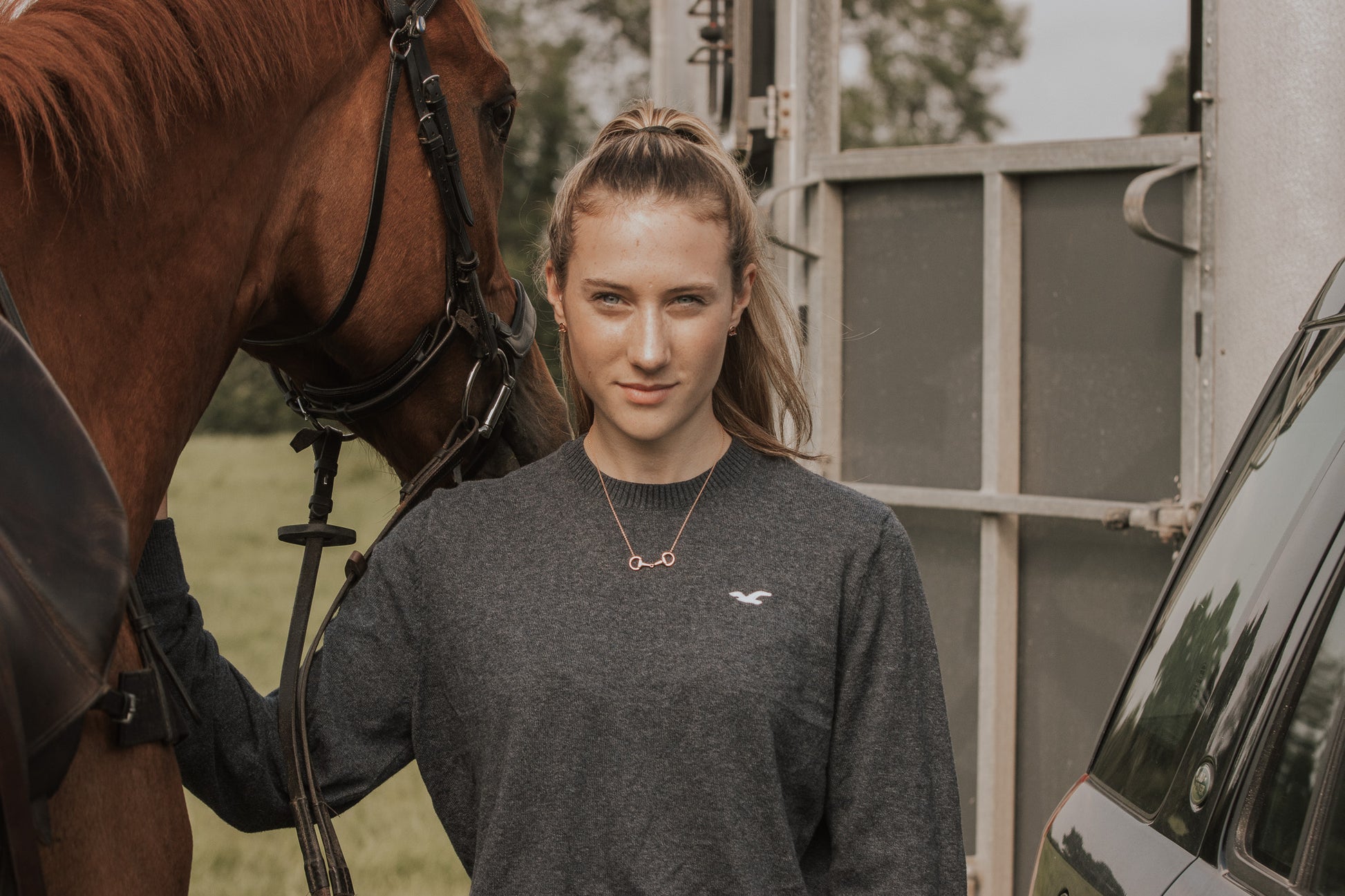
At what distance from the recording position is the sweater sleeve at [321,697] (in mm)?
1655

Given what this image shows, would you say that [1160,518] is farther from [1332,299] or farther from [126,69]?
[126,69]

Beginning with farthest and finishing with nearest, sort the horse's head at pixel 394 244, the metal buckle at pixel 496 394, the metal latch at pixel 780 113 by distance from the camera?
1. the metal latch at pixel 780 113
2. the metal buckle at pixel 496 394
3. the horse's head at pixel 394 244

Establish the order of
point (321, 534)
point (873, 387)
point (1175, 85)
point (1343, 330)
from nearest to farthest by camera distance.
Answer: point (1343, 330)
point (321, 534)
point (873, 387)
point (1175, 85)

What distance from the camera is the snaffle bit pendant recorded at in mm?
1612

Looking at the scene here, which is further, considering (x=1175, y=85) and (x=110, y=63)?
(x=1175, y=85)

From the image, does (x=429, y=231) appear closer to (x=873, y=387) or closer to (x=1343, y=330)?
(x=1343, y=330)

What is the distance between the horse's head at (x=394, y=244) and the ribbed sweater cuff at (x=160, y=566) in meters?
0.33

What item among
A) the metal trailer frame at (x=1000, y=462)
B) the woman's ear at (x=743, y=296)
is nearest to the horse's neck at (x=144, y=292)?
the woman's ear at (x=743, y=296)

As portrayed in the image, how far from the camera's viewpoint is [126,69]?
1.60 meters

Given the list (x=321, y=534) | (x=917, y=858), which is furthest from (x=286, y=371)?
(x=917, y=858)

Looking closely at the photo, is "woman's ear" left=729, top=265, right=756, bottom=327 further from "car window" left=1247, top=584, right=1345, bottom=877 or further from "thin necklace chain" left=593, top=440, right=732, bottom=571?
"car window" left=1247, top=584, right=1345, bottom=877

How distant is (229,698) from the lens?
66.7 inches

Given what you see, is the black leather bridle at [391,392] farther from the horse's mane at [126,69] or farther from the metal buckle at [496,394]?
the horse's mane at [126,69]

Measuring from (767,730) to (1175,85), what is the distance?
31.5 m
